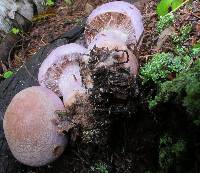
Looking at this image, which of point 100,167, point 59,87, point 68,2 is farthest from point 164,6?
point 68,2

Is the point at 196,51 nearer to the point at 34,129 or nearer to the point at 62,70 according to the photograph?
the point at 62,70

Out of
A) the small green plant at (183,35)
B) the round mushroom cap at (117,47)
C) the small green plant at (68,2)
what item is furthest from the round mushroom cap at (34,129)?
the small green plant at (68,2)

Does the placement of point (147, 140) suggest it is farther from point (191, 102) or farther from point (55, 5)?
point (55, 5)

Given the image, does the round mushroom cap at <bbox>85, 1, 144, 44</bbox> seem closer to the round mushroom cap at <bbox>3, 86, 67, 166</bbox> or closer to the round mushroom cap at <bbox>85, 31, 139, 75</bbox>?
the round mushroom cap at <bbox>85, 31, 139, 75</bbox>

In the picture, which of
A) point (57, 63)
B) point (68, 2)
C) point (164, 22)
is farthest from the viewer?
point (68, 2)

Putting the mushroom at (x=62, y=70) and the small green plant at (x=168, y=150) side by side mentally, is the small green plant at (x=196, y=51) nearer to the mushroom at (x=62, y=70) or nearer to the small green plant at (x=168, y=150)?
the small green plant at (x=168, y=150)

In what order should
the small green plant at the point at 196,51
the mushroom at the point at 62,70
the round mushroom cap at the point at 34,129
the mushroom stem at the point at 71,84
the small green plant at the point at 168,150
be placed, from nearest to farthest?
the small green plant at the point at 168,150 < the small green plant at the point at 196,51 < the round mushroom cap at the point at 34,129 < the mushroom stem at the point at 71,84 < the mushroom at the point at 62,70
